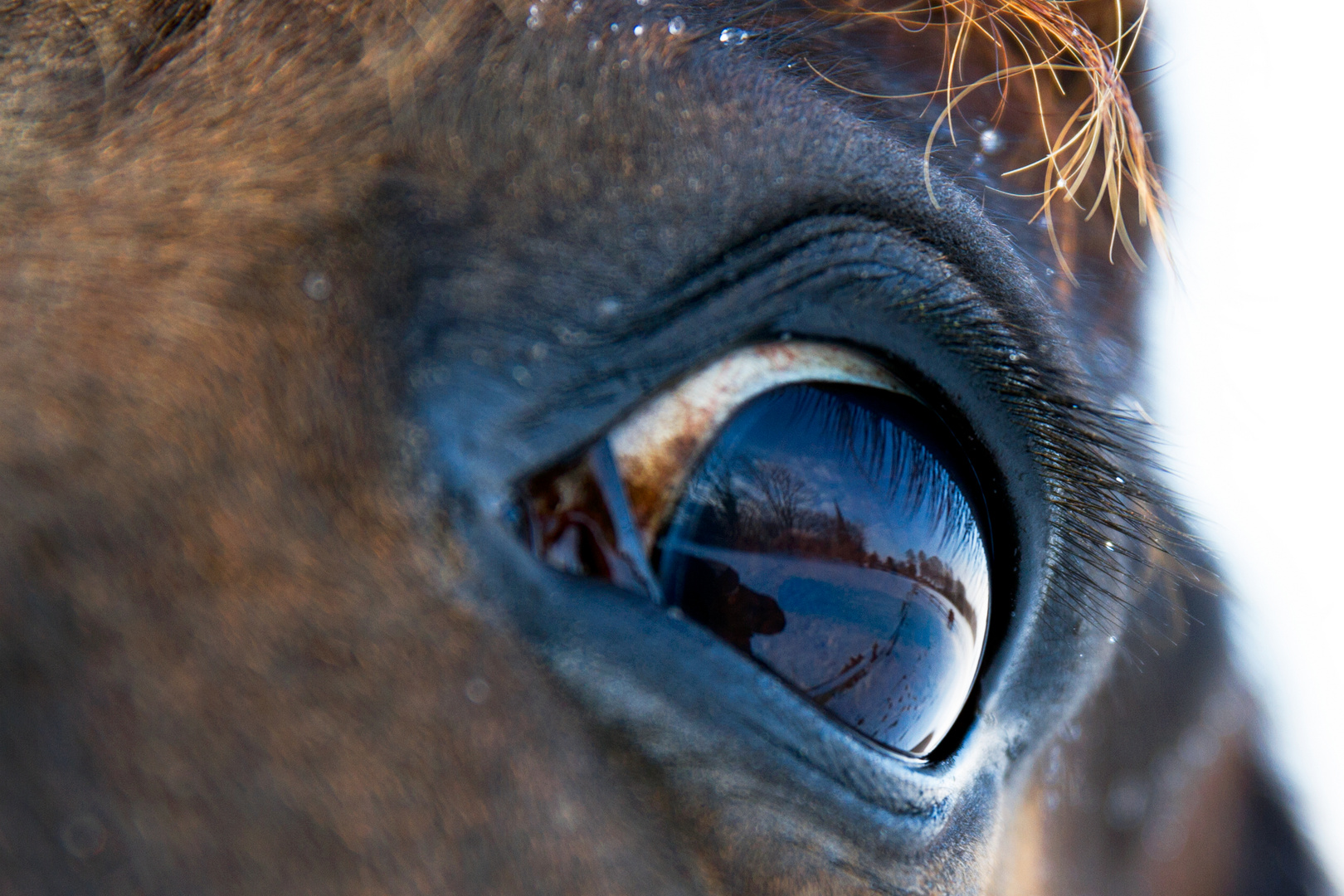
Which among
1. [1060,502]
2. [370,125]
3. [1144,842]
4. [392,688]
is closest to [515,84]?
[370,125]

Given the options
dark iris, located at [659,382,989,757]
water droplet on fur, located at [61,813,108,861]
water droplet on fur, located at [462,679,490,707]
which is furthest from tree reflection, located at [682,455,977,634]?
water droplet on fur, located at [61,813,108,861]

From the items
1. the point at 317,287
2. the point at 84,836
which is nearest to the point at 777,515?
the point at 317,287

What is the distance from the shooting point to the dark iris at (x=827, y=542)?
0.86 metres

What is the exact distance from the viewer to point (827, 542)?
2.83 feet

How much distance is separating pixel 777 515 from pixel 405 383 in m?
0.34

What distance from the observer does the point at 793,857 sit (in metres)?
0.88

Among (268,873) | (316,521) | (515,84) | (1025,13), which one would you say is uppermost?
(1025,13)

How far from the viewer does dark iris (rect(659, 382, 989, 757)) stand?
858 millimetres

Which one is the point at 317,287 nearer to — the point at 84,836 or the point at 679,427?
the point at 679,427

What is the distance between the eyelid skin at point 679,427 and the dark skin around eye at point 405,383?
29 millimetres

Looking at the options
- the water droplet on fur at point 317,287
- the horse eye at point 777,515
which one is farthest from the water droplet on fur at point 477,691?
the water droplet on fur at point 317,287

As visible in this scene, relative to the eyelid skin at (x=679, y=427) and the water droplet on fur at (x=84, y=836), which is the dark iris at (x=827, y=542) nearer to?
the eyelid skin at (x=679, y=427)

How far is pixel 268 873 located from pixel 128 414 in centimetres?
38

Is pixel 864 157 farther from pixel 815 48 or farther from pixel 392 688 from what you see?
pixel 392 688
